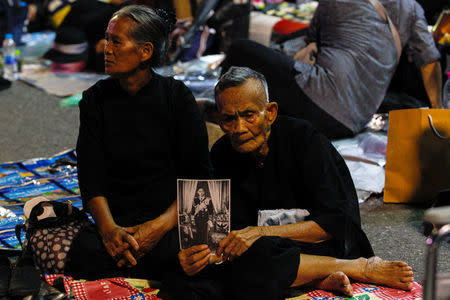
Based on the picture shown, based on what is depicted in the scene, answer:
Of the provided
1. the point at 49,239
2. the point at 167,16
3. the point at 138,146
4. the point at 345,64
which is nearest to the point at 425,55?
the point at 345,64

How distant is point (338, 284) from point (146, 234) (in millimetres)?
757

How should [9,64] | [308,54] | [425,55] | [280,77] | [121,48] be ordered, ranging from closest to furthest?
[121,48]
[280,77]
[425,55]
[308,54]
[9,64]

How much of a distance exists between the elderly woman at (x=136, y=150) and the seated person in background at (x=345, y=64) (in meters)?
1.49

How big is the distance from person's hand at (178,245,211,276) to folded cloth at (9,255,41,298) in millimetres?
536

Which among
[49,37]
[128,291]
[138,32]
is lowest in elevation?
[49,37]

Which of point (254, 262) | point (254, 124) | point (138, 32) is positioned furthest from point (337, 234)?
point (138, 32)

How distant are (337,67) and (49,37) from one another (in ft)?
19.4

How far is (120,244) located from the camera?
2.56 meters

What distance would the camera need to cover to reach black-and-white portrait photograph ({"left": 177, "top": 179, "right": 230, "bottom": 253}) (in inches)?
92.4

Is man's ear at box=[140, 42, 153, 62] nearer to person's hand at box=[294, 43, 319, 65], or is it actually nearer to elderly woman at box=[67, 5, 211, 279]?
elderly woman at box=[67, 5, 211, 279]

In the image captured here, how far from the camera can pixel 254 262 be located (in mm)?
2328

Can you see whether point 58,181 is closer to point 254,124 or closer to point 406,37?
point 254,124

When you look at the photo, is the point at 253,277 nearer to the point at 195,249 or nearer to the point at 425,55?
the point at 195,249

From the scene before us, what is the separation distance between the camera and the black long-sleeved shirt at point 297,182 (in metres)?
2.45
